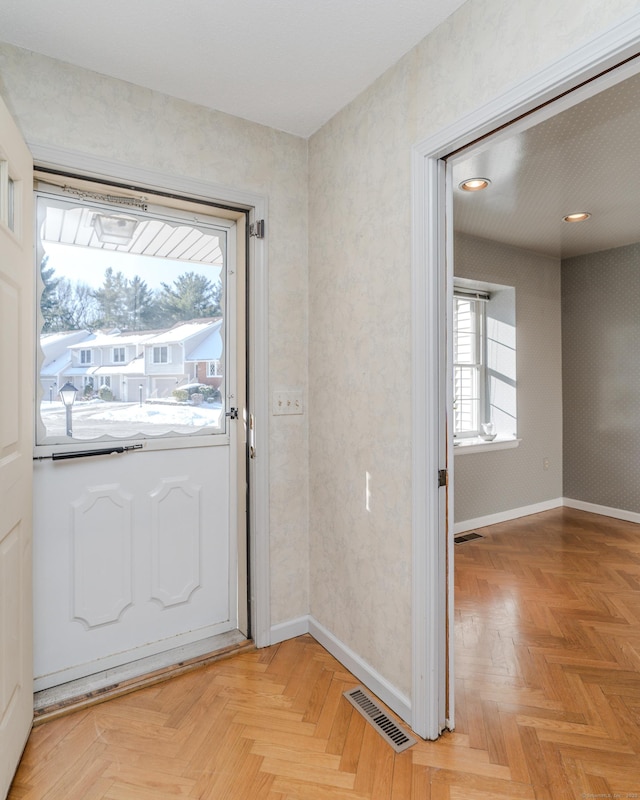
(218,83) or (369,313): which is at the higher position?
(218,83)

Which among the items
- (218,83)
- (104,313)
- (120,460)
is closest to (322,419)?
(120,460)

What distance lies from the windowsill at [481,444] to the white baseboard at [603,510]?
107cm

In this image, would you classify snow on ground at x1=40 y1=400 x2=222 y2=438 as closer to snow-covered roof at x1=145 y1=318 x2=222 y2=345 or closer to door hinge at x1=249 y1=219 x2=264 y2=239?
snow-covered roof at x1=145 y1=318 x2=222 y2=345

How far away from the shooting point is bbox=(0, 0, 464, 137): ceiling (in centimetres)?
161

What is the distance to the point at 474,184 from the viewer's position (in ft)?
10.4

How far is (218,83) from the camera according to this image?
201cm

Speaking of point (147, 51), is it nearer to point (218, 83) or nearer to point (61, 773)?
point (218, 83)

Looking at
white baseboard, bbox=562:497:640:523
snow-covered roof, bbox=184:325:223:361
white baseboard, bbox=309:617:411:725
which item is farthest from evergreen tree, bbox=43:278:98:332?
white baseboard, bbox=562:497:640:523

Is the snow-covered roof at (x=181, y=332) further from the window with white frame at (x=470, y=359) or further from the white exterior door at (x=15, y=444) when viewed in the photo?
the window with white frame at (x=470, y=359)

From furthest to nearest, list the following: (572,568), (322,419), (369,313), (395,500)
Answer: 1. (572,568)
2. (322,419)
3. (369,313)
4. (395,500)

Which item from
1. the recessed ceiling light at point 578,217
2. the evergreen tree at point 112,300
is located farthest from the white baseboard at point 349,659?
the recessed ceiling light at point 578,217

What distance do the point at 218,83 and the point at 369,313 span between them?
1.16 m

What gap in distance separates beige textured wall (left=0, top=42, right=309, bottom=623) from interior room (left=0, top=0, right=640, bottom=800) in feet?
0.04

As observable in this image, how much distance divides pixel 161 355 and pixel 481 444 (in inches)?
121
